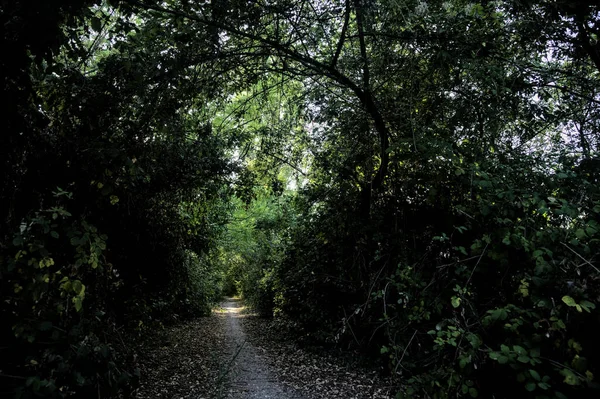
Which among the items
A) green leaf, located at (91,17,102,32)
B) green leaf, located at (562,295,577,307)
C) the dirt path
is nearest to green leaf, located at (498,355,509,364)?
green leaf, located at (562,295,577,307)

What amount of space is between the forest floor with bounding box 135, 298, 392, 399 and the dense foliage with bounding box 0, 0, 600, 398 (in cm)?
62

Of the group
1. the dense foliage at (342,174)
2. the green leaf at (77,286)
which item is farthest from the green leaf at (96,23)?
the green leaf at (77,286)

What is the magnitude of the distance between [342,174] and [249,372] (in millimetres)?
3880

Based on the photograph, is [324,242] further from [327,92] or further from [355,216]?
[327,92]

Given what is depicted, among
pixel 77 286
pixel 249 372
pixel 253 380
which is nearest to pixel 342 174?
pixel 253 380

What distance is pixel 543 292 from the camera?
107 inches

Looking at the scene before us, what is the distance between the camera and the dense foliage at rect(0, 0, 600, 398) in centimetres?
263

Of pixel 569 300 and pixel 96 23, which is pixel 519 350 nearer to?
pixel 569 300

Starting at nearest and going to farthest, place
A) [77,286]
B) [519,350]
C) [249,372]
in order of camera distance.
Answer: [519,350] → [77,286] → [249,372]

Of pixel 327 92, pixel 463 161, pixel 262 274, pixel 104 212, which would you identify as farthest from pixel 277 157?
pixel 262 274

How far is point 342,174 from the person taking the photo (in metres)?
6.54

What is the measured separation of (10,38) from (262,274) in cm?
1452

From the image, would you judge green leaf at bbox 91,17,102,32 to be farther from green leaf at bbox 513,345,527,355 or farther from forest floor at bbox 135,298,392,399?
green leaf at bbox 513,345,527,355

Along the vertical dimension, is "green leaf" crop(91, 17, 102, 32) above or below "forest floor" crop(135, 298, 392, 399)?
above
